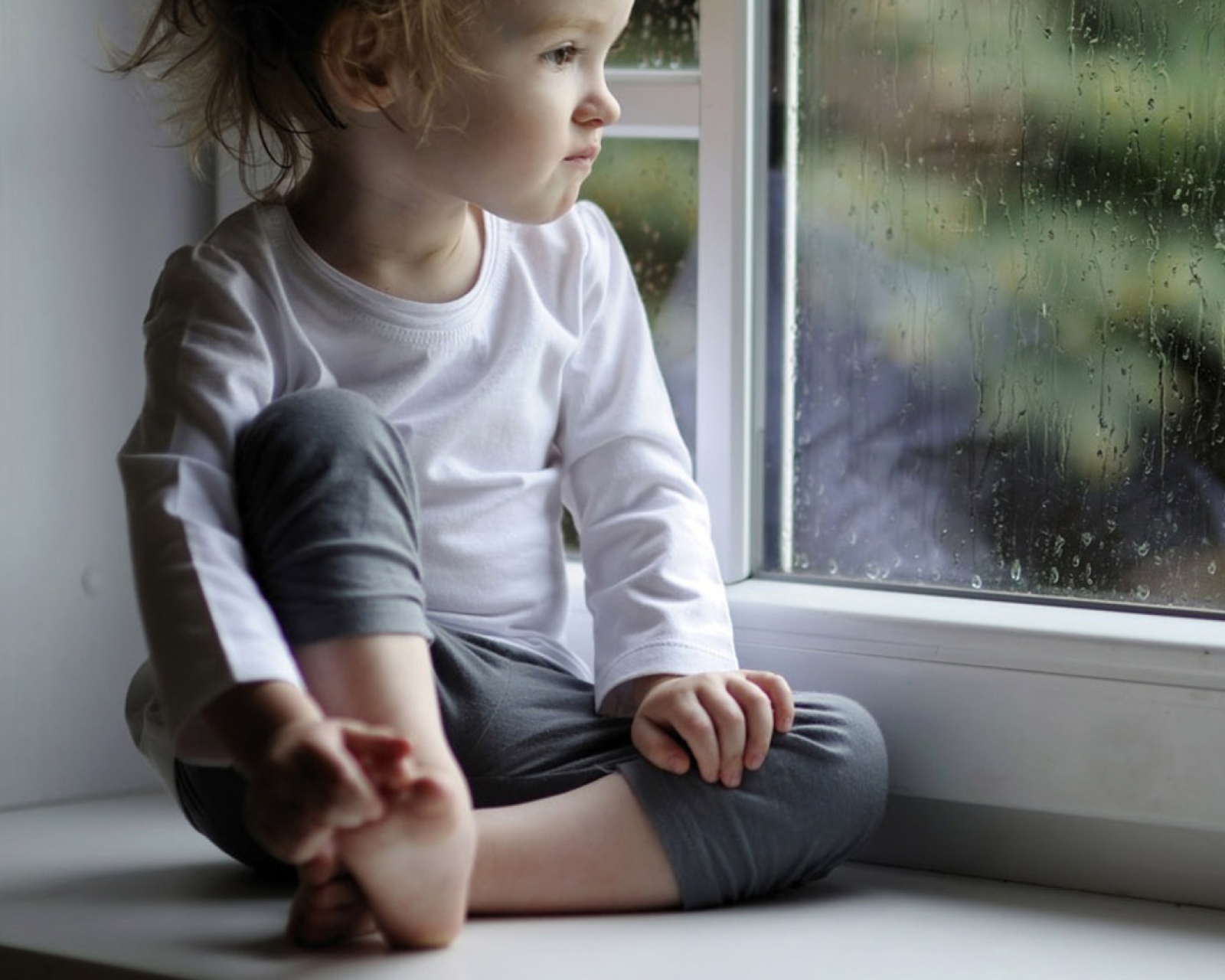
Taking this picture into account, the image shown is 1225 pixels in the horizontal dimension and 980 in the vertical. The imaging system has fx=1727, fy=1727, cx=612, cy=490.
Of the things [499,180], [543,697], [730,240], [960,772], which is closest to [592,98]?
[499,180]

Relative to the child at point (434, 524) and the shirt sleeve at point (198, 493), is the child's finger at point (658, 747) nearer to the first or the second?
the child at point (434, 524)

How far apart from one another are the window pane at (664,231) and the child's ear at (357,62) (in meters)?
0.34

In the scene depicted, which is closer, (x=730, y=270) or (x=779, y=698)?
(x=779, y=698)

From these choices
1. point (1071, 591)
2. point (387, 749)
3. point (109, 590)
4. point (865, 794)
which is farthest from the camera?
point (109, 590)

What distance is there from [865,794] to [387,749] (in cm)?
37

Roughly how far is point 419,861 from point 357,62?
493 mm

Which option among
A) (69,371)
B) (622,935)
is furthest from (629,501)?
(69,371)

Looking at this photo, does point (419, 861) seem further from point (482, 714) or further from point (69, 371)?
point (69, 371)

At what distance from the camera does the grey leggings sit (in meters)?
0.90

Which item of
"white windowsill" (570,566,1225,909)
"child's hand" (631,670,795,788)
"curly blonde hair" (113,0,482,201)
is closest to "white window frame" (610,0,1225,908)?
"white windowsill" (570,566,1225,909)

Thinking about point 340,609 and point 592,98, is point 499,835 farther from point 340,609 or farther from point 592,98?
point 592,98

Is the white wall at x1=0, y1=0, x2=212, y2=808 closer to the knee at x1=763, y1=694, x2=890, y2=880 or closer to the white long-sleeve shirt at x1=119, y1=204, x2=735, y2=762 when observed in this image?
the white long-sleeve shirt at x1=119, y1=204, x2=735, y2=762

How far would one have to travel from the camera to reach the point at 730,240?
4.17 ft

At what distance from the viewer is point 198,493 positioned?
0.93m
